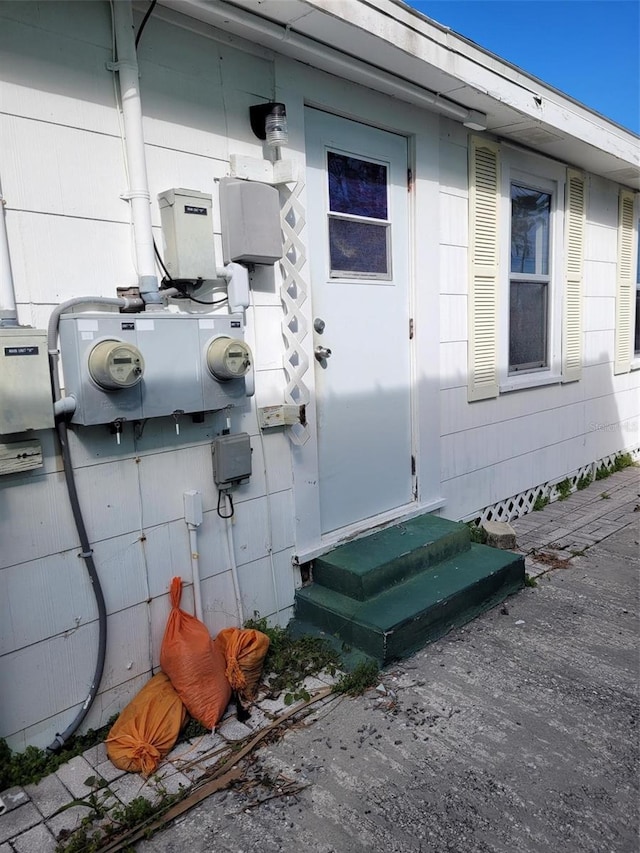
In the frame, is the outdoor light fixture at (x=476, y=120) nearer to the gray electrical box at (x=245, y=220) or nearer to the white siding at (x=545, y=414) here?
the white siding at (x=545, y=414)

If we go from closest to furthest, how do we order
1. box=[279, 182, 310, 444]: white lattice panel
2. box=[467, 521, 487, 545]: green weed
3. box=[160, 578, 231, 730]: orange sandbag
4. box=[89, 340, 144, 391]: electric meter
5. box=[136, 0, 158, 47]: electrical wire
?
box=[89, 340, 144, 391]: electric meter < box=[136, 0, 158, 47]: electrical wire < box=[160, 578, 231, 730]: orange sandbag < box=[279, 182, 310, 444]: white lattice panel < box=[467, 521, 487, 545]: green weed

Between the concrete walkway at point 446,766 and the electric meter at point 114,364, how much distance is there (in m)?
1.47

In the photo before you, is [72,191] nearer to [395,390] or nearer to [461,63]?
[395,390]

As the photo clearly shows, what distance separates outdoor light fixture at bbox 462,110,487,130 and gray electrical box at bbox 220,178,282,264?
1937mm

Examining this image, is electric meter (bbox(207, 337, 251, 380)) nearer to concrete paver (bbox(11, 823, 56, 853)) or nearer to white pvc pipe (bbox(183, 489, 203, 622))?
white pvc pipe (bbox(183, 489, 203, 622))

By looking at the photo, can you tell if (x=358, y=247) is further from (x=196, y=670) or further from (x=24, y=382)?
(x=196, y=670)

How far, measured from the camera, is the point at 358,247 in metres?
3.60

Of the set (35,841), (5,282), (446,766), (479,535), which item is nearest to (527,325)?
(479,535)

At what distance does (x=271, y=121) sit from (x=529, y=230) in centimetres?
299

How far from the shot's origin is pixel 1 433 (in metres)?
2.13

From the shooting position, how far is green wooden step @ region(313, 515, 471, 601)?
3.21 m

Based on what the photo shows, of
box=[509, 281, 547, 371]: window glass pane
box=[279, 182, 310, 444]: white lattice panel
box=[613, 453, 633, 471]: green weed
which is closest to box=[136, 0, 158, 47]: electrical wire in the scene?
box=[279, 182, 310, 444]: white lattice panel

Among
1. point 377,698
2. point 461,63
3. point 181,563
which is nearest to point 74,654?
point 181,563

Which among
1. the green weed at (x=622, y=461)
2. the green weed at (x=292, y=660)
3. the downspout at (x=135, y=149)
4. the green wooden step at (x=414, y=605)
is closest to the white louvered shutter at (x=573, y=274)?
the green weed at (x=622, y=461)
